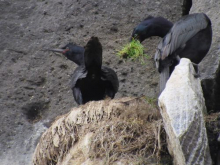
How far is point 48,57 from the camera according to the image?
670 cm

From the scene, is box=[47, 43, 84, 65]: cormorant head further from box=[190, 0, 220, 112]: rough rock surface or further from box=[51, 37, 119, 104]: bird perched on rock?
box=[190, 0, 220, 112]: rough rock surface

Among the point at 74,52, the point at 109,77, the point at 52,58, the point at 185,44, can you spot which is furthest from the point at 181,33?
the point at 52,58

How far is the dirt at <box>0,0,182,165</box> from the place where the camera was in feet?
20.1

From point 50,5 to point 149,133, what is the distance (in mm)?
3492

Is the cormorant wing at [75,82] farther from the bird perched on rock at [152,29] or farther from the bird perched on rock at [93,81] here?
the bird perched on rock at [152,29]

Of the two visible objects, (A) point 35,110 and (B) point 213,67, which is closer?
(B) point 213,67

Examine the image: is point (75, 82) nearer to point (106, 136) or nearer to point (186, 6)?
point (106, 136)

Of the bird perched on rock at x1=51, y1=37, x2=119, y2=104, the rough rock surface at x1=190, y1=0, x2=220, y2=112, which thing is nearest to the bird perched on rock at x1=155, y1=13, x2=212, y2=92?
the rough rock surface at x1=190, y1=0, x2=220, y2=112

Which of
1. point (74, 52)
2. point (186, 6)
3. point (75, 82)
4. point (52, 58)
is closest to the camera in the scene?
point (75, 82)

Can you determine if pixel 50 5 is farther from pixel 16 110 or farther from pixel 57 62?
pixel 16 110

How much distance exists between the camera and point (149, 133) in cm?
422

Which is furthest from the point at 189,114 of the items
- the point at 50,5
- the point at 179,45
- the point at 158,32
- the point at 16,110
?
the point at 50,5

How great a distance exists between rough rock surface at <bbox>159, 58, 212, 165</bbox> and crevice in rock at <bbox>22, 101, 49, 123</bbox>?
260 cm

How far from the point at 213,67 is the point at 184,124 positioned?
2.20m
